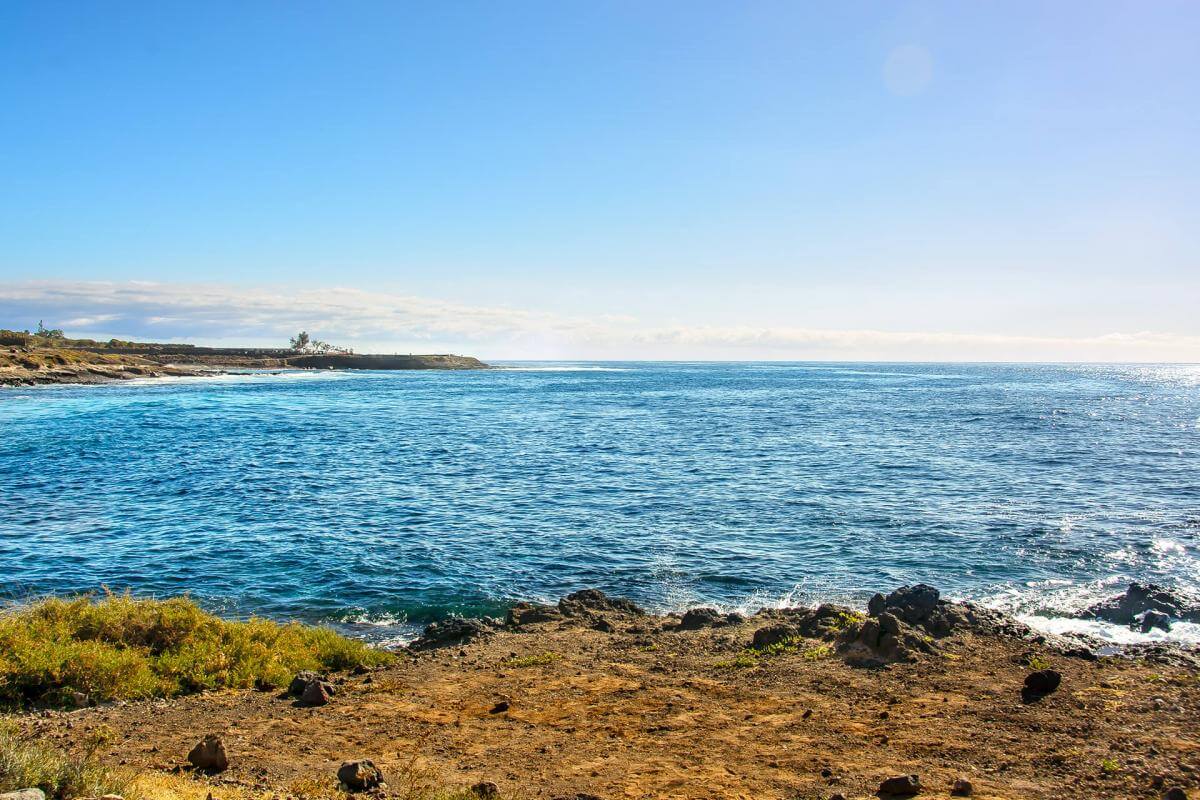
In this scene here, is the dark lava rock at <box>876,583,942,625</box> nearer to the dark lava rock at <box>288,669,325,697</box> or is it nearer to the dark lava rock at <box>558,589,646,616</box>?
the dark lava rock at <box>558,589,646,616</box>

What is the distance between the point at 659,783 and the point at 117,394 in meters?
105

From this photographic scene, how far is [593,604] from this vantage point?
20297 mm

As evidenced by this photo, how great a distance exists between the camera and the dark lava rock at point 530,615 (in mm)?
19078

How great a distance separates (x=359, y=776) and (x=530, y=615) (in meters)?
9.78

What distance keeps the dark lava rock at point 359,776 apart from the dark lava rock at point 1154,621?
18353 mm

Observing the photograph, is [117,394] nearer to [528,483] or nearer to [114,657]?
[528,483]

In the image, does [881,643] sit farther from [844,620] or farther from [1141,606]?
[1141,606]

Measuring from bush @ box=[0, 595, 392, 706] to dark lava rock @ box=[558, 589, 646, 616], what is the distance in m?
5.42

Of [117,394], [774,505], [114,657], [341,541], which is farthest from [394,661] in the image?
[117,394]

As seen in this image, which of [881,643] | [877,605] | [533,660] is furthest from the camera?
[877,605]

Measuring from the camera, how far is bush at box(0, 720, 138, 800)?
7973 millimetres

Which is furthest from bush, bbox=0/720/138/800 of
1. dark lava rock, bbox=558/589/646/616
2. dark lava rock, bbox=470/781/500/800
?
dark lava rock, bbox=558/589/646/616

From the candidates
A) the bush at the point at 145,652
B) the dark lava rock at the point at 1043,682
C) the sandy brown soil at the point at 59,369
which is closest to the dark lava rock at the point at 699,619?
the dark lava rock at the point at 1043,682

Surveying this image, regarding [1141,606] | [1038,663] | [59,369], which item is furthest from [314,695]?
[59,369]
